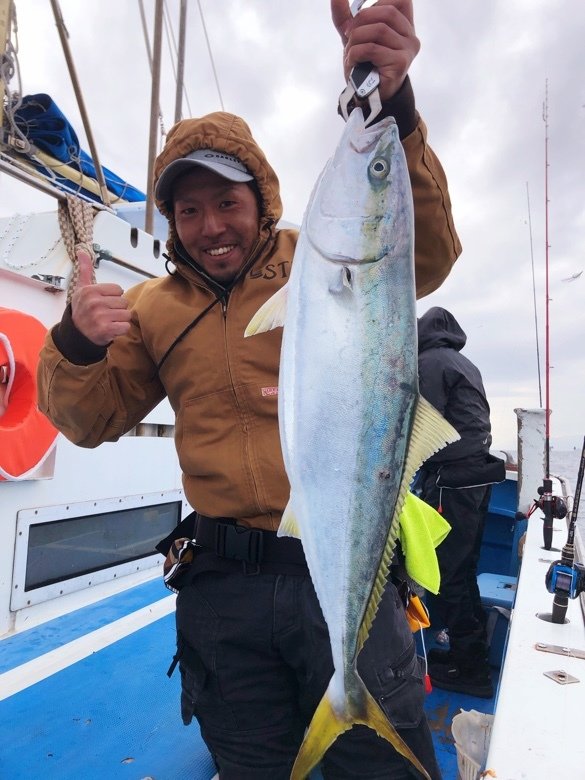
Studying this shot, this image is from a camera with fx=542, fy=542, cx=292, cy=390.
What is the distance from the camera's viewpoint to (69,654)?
3451 mm

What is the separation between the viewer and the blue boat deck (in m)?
2.52

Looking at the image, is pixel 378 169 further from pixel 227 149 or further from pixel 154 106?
pixel 154 106

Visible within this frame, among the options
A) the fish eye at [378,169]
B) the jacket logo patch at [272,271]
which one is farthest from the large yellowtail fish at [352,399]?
the jacket logo patch at [272,271]

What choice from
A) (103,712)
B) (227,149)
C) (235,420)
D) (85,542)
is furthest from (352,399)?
(85,542)

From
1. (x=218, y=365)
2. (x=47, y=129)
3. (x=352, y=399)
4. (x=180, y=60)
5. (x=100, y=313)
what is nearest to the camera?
(x=352, y=399)

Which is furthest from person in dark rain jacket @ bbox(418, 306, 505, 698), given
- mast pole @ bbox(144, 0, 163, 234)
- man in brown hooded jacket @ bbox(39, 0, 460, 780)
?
mast pole @ bbox(144, 0, 163, 234)

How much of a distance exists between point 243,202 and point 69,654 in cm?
306

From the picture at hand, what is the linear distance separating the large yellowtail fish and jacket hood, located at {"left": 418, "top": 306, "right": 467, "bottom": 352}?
315 cm

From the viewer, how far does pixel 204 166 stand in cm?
184

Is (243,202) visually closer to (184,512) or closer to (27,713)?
(27,713)

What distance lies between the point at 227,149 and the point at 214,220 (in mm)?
276

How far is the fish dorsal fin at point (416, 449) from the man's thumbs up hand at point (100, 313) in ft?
3.04

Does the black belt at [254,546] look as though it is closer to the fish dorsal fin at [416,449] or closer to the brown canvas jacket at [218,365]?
the brown canvas jacket at [218,365]

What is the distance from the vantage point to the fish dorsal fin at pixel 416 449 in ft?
4.76
